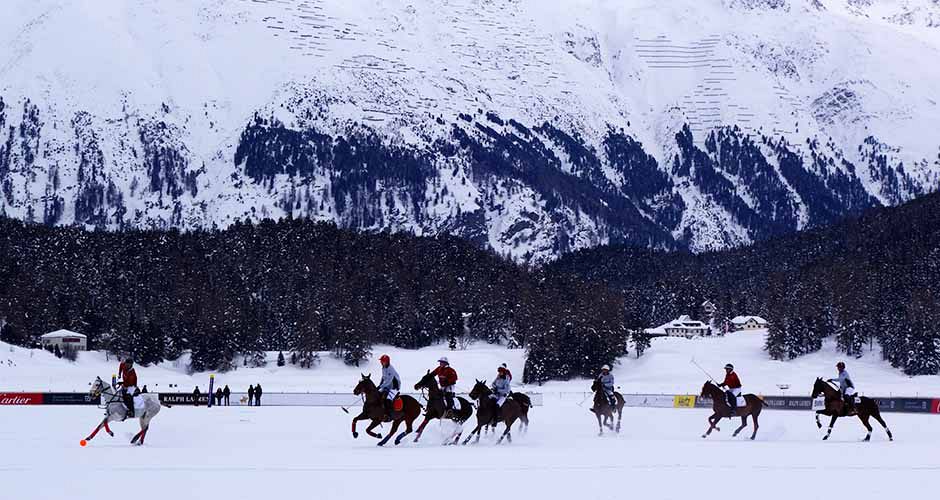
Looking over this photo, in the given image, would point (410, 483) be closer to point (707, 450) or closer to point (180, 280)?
point (707, 450)

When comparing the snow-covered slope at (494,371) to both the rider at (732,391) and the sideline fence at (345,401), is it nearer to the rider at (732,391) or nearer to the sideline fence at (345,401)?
the sideline fence at (345,401)

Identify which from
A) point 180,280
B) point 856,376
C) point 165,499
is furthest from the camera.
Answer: point 180,280

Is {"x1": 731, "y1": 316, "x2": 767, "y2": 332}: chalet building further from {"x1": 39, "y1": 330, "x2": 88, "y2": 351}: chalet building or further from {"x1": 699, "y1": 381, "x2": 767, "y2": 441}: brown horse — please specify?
{"x1": 699, "y1": 381, "x2": 767, "y2": 441}: brown horse

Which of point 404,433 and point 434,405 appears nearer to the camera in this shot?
point 404,433

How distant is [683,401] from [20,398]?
36093mm

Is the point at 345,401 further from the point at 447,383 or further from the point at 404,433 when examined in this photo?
the point at 404,433

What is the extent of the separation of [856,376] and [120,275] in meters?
86.5

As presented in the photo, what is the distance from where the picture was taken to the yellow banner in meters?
63.5

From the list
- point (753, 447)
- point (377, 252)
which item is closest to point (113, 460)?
point (753, 447)

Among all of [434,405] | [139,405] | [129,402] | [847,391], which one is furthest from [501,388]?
[847,391]

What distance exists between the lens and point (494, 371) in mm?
112938

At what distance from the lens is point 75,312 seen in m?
125

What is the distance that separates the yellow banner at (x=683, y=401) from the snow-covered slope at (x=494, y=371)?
2750 cm

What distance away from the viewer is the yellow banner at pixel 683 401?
208 feet
